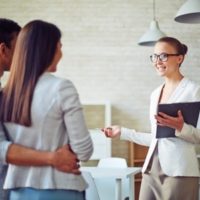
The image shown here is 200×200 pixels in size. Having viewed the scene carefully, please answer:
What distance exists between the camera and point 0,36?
1.58 meters

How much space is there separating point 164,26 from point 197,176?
3224mm

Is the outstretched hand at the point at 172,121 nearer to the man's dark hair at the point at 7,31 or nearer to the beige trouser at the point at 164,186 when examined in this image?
the beige trouser at the point at 164,186

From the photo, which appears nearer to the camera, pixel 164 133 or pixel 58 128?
pixel 58 128

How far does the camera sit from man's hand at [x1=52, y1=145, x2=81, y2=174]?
1.23m

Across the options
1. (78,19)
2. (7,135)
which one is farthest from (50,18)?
(7,135)

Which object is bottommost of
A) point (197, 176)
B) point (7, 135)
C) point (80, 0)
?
point (197, 176)

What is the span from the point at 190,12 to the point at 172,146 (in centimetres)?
108

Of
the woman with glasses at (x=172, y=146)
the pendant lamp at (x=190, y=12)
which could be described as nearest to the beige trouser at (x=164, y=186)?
the woman with glasses at (x=172, y=146)

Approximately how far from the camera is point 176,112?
188 centimetres

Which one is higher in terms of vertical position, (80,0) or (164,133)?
(80,0)

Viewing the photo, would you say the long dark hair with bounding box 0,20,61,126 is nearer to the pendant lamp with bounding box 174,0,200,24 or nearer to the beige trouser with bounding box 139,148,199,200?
the beige trouser with bounding box 139,148,199,200

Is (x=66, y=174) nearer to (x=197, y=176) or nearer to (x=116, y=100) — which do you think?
(x=197, y=176)

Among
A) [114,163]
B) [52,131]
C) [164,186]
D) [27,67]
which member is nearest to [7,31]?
[27,67]

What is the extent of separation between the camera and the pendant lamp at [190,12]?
2.55 meters
